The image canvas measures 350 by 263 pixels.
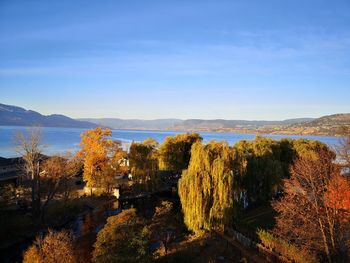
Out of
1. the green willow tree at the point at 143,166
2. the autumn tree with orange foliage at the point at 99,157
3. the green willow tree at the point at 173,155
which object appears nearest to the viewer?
the autumn tree with orange foliage at the point at 99,157

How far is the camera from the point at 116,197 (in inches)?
1590

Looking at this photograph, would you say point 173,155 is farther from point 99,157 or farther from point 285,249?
point 285,249

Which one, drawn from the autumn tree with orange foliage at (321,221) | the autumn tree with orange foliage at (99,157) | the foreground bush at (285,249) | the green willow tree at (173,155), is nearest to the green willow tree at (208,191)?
the foreground bush at (285,249)

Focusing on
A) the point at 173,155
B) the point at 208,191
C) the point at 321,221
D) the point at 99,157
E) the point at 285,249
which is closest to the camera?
the point at 321,221

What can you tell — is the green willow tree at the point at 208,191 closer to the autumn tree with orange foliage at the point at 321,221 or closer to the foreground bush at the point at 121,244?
the autumn tree with orange foliage at the point at 321,221

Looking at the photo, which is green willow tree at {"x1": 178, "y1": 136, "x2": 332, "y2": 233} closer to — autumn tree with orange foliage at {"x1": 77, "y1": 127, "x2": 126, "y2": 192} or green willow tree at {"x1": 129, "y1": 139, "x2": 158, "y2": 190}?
green willow tree at {"x1": 129, "y1": 139, "x2": 158, "y2": 190}

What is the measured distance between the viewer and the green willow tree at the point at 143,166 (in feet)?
137

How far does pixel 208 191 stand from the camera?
25.0m

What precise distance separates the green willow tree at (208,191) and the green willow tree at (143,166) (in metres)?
16.4

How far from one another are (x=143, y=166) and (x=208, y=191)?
18.3 m

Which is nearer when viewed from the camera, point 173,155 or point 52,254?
point 52,254

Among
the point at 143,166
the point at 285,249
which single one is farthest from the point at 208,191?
the point at 143,166

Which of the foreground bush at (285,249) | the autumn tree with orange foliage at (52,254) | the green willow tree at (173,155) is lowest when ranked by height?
the foreground bush at (285,249)

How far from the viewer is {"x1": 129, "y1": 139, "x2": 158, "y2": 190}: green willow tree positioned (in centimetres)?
4172
